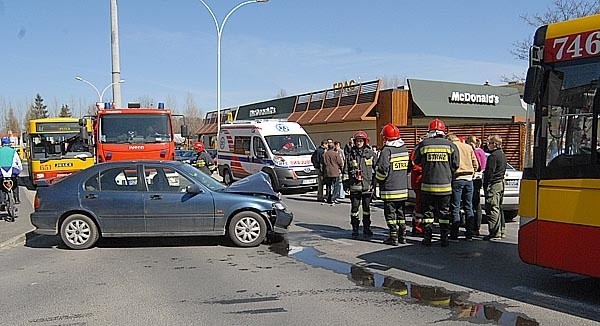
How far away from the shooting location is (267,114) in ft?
152

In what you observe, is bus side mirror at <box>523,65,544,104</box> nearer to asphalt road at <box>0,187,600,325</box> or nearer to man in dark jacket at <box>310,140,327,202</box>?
asphalt road at <box>0,187,600,325</box>

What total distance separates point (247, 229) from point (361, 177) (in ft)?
7.36

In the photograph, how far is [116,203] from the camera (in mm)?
9867

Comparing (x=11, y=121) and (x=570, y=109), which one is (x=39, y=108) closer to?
(x=11, y=121)

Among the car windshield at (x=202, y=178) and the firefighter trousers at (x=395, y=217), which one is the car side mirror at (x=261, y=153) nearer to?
the car windshield at (x=202, y=178)

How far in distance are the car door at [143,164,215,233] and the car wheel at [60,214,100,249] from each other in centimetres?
94

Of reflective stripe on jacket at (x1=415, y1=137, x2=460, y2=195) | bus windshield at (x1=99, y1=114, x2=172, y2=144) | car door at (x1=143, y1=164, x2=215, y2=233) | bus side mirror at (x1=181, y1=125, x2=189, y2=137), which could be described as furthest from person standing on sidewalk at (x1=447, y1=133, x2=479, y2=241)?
bus side mirror at (x1=181, y1=125, x2=189, y2=137)

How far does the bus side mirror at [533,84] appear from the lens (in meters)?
6.48

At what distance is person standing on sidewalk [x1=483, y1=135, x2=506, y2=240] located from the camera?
10.1 meters

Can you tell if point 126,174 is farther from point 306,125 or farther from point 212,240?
point 306,125

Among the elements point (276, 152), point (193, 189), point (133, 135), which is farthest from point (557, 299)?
point (276, 152)

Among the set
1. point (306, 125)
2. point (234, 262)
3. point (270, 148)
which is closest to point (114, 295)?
point (234, 262)

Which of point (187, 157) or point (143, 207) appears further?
point (187, 157)

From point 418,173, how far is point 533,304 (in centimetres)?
408
